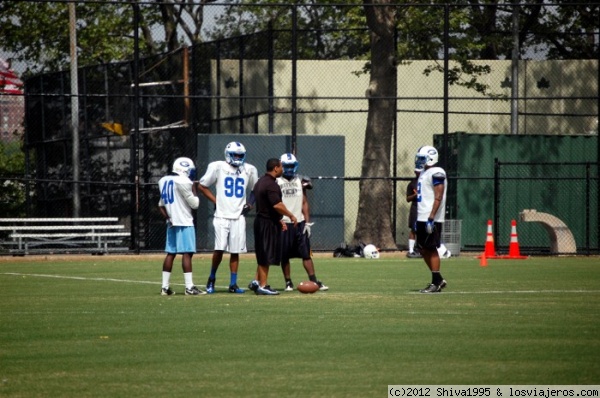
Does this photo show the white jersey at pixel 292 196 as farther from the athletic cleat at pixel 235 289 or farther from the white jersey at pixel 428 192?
the white jersey at pixel 428 192

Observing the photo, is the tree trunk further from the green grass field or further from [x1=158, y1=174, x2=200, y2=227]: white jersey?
[x1=158, y1=174, x2=200, y2=227]: white jersey

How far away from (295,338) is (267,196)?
523 cm

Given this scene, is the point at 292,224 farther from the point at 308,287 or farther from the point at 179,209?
the point at 179,209

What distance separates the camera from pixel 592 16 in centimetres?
4078

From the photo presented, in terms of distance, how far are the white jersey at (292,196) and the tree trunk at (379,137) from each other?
44.4 ft

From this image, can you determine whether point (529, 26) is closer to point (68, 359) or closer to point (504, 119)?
point (504, 119)

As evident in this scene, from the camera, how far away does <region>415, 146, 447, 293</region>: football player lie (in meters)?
17.4

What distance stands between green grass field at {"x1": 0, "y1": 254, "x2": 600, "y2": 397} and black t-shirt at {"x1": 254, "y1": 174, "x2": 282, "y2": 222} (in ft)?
4.02

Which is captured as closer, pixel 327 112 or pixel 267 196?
pixel 267 196

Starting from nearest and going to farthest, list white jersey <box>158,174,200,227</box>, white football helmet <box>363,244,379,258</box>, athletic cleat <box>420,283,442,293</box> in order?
white jersey <box>158,174,200,227</box> < athletic cleat <box>420,283,442,293</box> < white football helmet <box>363,244,379,258</box>

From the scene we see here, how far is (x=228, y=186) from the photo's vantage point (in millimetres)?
17938

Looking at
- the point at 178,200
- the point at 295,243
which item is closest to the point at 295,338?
the point at 178,200

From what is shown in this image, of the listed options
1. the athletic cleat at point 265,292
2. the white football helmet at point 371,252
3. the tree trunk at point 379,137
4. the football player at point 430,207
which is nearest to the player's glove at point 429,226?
the football player at point 430,207

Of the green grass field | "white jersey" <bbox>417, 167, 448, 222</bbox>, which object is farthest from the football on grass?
"white jersey" <bbox>417, 167, 448, 222</bbox>
